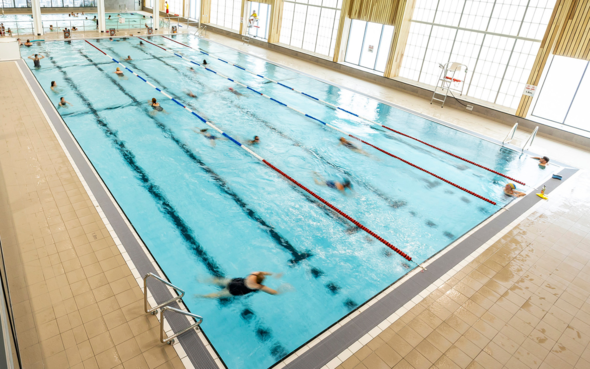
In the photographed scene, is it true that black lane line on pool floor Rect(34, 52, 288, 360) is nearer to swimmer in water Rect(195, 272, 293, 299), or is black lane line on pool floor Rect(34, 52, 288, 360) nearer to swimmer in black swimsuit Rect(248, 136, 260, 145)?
swimmer in water Rect(195, 272, 293, 299)

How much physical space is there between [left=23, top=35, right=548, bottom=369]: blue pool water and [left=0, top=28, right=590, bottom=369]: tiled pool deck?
0.66 m

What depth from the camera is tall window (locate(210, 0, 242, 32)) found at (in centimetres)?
2431

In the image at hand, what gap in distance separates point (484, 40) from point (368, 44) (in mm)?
5612

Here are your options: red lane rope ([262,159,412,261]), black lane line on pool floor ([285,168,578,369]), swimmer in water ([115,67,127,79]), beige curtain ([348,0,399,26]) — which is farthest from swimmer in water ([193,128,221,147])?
beige curtain ([348,0,399,26])

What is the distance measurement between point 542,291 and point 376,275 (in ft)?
8.52

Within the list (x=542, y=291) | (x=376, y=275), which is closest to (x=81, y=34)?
(x=376, y=275)

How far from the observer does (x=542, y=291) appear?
5.75 metres

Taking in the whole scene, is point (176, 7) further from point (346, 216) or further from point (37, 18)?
point (346, 216)

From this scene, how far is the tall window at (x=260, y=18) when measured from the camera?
886 inches

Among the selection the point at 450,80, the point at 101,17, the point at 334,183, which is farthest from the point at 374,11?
the point at 101,17

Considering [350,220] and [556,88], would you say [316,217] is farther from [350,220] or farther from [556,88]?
[556,88]

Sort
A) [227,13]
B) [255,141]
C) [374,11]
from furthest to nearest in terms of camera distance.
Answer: [227,13], [374,11], [255,141]

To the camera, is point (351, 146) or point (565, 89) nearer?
point (351, 146)

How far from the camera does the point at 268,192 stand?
25.3ft
